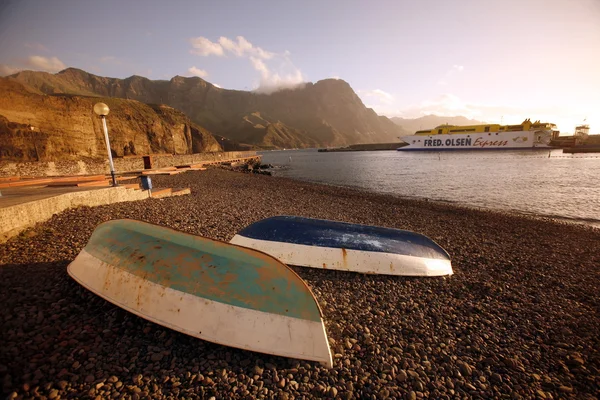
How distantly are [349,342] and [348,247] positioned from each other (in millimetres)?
2438

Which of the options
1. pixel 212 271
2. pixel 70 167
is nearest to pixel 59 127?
pixel 70 167

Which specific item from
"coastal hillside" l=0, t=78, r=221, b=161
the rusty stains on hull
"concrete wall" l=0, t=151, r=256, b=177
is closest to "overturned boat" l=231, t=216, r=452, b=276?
the rusty stains on hull

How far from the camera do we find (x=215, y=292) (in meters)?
3.24

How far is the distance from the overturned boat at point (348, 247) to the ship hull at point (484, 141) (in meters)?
106

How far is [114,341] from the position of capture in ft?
10.4

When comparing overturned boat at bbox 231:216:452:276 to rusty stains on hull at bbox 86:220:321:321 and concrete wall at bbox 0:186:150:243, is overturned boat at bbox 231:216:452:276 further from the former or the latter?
concrete wall at bbox 0:186:150:243

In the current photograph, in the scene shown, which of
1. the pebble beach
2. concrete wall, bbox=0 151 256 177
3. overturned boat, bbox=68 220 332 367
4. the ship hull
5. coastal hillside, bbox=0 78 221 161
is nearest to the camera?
the pebble beach

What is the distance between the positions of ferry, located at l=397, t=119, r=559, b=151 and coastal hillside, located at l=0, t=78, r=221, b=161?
3842 inches

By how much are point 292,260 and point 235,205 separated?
6.96 metres

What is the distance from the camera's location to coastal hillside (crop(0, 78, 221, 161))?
22.7 m

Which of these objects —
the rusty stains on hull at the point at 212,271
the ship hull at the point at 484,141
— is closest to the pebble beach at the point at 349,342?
the rusty stains on hull at the point at 212,271

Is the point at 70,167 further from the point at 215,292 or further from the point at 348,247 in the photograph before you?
A: the point at 348,247

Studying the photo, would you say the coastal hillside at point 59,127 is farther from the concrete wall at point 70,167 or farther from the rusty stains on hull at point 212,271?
the rusty stains on hull at point 212,271

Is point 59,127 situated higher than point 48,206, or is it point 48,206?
point 59,127
